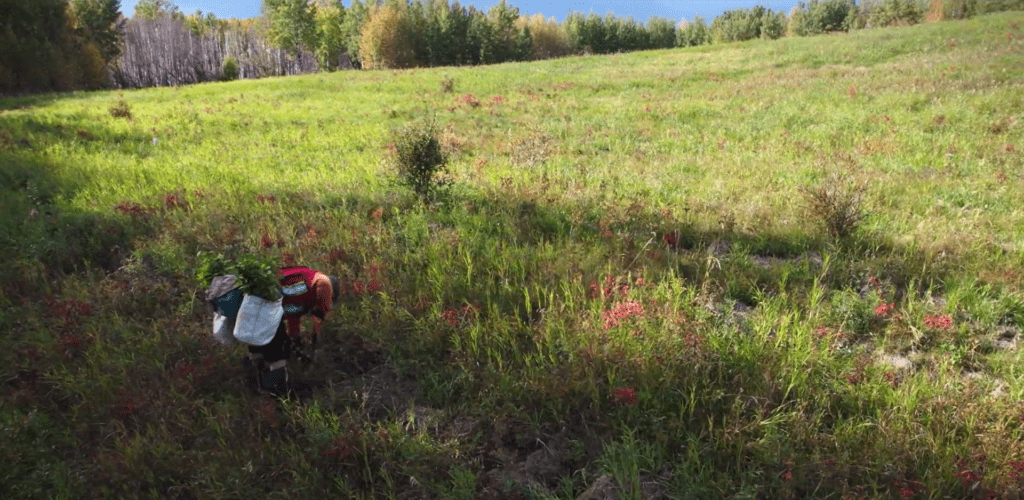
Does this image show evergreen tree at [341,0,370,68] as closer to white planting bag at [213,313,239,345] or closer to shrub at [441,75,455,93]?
shrub at [441,75,455,93]

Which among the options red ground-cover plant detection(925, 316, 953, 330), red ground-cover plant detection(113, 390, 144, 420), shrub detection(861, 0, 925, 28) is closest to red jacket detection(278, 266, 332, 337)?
red ground-cover plant detection(113, 390, 144, 420)

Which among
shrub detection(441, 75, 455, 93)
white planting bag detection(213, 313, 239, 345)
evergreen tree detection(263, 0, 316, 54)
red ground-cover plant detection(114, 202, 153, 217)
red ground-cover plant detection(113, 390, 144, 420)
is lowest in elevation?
red ground-cover plant detection(113, 390, 144, 420)

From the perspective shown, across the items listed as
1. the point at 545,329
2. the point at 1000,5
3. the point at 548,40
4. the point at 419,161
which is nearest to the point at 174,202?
the point at 419,161

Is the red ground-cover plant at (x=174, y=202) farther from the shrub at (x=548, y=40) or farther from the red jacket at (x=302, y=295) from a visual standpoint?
the shrub at (x=548, y=40)

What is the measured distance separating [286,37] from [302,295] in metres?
71.8

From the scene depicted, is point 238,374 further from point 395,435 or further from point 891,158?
point 891,158

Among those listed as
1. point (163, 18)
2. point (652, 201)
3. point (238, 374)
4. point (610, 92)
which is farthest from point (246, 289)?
point (163, 18)

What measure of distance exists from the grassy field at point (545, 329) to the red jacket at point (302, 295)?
2.03 feet

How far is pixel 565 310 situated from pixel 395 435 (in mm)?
1735

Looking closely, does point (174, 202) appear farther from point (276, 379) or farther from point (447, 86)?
point (447, 86)

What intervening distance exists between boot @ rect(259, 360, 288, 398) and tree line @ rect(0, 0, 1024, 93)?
49464mm

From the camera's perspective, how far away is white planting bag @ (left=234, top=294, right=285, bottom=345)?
308 cm

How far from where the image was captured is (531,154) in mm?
9383

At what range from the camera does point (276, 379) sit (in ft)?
11.3
